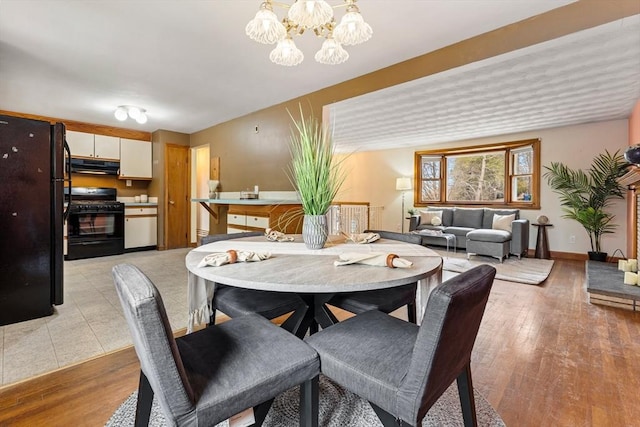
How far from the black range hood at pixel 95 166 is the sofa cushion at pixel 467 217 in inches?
261

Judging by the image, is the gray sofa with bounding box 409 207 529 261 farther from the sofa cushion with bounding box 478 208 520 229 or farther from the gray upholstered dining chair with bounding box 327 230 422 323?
the gray upholstered dining chair with bounding box 327 230 422 323

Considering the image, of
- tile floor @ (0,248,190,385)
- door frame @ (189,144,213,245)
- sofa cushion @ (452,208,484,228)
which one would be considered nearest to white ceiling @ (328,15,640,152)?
sofa cushion @ (452,208,484,228)

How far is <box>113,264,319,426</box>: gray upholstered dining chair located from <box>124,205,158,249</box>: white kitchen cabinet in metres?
5.25

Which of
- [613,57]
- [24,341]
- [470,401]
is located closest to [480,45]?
[613,57]

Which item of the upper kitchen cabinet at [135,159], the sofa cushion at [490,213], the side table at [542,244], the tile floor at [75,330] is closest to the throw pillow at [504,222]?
the sofa cushion at [490,213]

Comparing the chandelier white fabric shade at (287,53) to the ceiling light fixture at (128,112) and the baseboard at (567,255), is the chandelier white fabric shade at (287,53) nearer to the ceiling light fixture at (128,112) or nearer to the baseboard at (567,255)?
the ceiling light fixture at (128,112)

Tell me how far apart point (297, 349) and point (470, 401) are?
707mm

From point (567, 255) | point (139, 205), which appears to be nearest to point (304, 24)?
point (139, 205)

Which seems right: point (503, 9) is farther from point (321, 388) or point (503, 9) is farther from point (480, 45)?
point (321, 388)

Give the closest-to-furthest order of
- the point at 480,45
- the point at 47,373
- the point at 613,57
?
the point at 47,373 < the point at 480,45 < the point at 613,57

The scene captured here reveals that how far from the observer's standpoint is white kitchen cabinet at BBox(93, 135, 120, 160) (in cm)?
524

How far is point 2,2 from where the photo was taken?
201 cm

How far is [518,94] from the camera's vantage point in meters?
3.68

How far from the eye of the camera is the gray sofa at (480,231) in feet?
15.9
